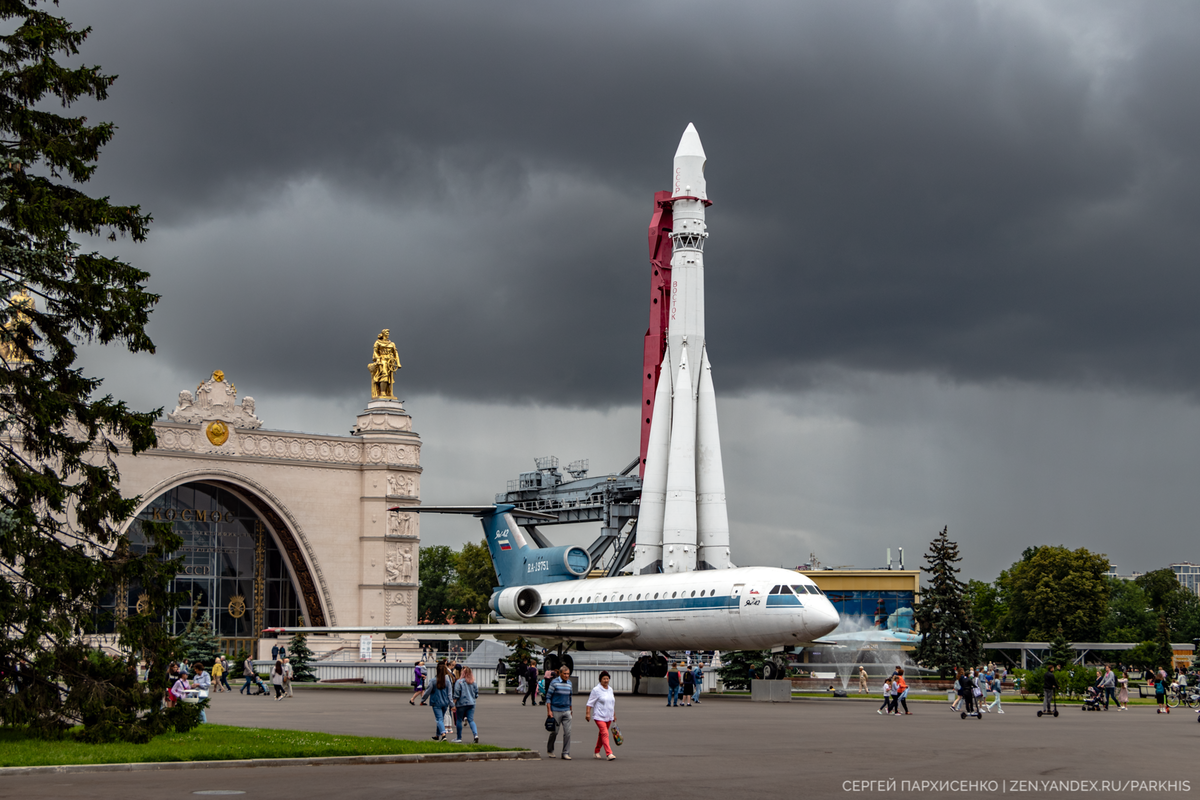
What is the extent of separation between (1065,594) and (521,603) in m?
53.1

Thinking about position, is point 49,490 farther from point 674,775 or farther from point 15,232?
point 674,775

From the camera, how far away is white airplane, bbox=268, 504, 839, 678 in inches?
1490

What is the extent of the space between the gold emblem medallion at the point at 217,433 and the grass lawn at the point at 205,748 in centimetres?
5505

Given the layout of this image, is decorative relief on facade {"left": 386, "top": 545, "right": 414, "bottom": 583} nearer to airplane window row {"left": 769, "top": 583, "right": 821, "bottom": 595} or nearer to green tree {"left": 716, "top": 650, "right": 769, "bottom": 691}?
green tree {"left": 716, "top": 650, "right": 769, "bottom": 691}

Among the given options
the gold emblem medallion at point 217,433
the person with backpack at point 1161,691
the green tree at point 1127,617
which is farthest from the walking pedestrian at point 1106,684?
the green tree at point 1127,617

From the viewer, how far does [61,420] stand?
21.3m

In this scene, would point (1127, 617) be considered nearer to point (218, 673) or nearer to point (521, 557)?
point (521, 557)

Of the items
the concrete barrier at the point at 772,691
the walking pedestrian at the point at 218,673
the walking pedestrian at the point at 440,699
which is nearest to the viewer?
the walking pedestrian at the point at 440,699

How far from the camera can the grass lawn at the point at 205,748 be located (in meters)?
17.5

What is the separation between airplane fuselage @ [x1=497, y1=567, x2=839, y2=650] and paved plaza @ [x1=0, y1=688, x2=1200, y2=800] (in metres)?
4.69

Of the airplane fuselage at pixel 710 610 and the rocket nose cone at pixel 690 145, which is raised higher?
the rocket nose cone at pixel 690 145

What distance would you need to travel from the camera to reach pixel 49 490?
20297mm

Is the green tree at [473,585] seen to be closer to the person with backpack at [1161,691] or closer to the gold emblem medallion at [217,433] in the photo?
the gold emblem medallion at [217,433]

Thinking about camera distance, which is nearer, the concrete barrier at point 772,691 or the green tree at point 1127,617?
the concrete barrier at point 772,691
